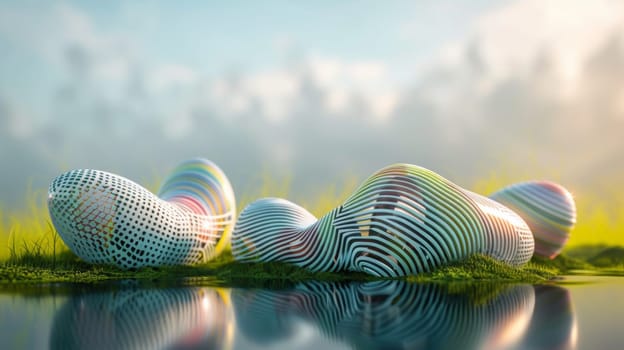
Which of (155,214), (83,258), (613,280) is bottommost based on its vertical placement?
(613,280)

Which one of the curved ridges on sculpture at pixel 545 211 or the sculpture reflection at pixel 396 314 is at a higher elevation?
the curved ridges on sculpture at pixel 545 211

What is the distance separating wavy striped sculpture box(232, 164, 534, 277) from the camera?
14344 millimetres

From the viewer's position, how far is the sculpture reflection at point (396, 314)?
6.21m

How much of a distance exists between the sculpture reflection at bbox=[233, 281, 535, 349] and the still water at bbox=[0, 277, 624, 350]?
0.02 m

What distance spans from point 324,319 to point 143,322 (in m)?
2.56

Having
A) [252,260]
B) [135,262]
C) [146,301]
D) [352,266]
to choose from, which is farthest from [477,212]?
[135,262]

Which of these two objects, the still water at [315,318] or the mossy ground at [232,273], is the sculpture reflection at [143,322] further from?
the mossy ground at [232,273]

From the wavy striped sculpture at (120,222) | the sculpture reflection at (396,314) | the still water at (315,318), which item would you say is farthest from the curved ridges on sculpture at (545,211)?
the wavy striped sculpture at (120,222)

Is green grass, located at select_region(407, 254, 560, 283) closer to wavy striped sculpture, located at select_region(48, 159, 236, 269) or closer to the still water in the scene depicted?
the still water

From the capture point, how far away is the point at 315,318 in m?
7.57

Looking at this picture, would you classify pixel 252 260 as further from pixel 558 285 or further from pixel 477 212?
pixel 558 285

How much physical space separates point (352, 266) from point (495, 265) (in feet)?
13.3

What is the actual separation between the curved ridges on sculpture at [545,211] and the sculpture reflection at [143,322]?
1438cm

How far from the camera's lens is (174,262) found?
18.8m
